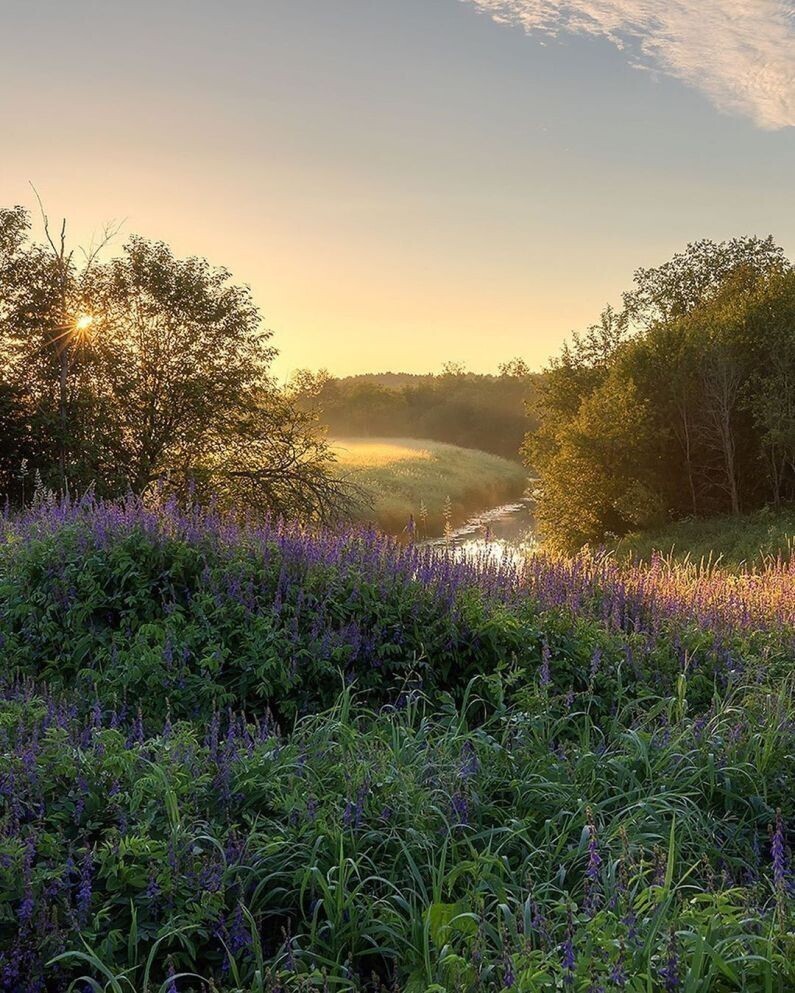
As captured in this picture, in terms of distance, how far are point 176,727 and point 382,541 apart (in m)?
3.22

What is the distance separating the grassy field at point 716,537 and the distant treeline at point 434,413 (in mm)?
40701

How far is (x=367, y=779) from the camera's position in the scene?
3574mm

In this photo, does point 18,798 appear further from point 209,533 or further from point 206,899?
point 209,533

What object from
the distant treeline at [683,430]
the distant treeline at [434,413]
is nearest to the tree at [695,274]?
the distant treeline at [683,430]

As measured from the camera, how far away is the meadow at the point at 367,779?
2.65 m

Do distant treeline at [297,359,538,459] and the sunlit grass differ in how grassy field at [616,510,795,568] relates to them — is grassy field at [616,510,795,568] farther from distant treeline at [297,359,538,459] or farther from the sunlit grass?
distant treeline at [297,359,538,459]

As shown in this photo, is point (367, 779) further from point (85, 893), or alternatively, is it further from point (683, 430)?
point (683, 430)

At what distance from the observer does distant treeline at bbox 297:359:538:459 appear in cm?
7288

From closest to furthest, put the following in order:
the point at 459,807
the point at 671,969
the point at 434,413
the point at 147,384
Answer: the point at 671,969
the point at 459,807
the point at 147,384
the point at 434,413

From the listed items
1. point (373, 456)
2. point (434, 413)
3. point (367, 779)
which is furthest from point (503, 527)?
point (434, 413)

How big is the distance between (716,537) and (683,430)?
4994 mm

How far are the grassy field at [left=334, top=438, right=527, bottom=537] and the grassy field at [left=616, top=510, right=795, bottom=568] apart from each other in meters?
6.45

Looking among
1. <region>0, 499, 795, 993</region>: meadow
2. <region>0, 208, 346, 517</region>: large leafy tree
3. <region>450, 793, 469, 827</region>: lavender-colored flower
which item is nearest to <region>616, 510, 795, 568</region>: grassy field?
<region>0, 208, 346, 517</region>: large leafy tree

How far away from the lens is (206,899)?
2.76 m
